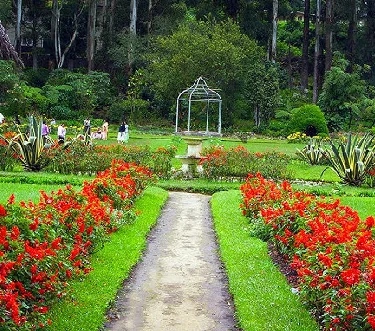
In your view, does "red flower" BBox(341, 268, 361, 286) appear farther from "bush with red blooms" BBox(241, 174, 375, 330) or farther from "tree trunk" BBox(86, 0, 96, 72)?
"tree trunk" BBox(86, 0, 96, 72)

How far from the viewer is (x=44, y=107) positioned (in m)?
37.7

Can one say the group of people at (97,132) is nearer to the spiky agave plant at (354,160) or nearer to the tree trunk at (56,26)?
the spiky agave plant at (354,160)

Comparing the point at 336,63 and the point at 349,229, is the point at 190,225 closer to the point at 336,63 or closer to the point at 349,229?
the point at 349,229

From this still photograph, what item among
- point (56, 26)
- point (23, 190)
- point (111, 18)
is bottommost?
point (23, 190)

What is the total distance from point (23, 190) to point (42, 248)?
8.38 metres

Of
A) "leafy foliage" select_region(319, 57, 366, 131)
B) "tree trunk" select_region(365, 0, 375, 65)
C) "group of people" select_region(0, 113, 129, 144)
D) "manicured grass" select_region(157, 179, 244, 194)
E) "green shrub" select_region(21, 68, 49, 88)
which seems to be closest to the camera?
"manicured grass" select_region(157, 179, 244, 194)

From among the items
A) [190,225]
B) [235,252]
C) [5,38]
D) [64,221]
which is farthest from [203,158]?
[5,38]

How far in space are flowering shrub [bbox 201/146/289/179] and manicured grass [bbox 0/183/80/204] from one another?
417cm

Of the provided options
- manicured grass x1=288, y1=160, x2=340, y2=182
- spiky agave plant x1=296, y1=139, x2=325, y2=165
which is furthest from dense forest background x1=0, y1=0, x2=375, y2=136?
manicured grass x1=288, y1=160, x2=340, y2=182

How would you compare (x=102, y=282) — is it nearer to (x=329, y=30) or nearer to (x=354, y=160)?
(x=354, y=160)

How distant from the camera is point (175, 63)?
36062 millimetres

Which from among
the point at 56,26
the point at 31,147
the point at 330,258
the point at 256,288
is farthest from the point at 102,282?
the point at 56,26

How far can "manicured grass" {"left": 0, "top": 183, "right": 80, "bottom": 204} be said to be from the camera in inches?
520

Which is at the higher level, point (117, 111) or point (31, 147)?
point (117, 111)
